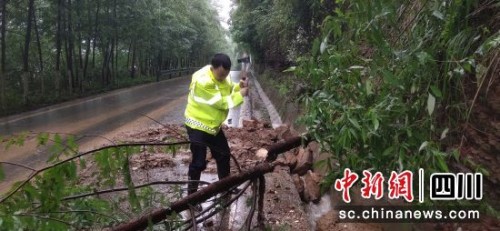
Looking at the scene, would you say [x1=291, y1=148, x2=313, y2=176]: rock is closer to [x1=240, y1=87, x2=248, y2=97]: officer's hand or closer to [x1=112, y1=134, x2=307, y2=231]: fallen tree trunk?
[x1=240, y1=87, x2=248, y2=97]: officer's hand

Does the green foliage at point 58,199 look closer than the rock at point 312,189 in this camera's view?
Yes

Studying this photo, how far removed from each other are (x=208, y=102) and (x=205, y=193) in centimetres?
132

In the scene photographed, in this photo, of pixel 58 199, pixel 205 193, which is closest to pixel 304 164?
pixel 205 193

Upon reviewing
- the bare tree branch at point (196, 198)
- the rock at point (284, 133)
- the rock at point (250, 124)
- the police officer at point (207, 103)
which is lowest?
the rock at point (250, 124)

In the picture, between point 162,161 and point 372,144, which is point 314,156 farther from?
point 372,144

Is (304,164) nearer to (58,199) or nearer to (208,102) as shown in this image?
(208,102)

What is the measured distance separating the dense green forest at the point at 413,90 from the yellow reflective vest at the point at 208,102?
4.65 feet

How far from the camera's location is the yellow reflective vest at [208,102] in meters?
4.62

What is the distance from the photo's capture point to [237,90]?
16.1ft

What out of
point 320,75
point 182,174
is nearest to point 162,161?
point 182,174

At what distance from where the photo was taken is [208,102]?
462 centimetres

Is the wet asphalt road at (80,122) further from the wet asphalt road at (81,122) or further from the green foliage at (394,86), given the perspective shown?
the green foliage at (394,86)

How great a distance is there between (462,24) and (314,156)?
389 cm

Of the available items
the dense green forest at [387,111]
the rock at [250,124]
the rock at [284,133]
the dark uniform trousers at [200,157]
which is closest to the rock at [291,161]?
the rock at [284,133]
